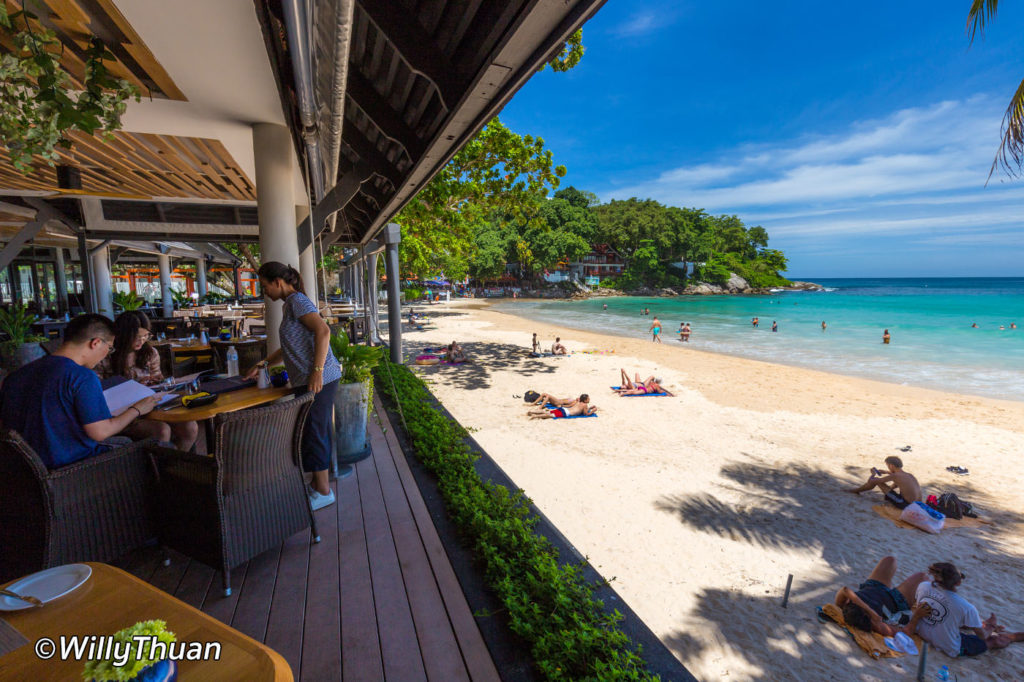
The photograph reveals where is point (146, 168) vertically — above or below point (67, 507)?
above

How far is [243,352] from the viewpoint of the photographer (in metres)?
6.41

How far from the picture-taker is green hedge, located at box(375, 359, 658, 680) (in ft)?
5.81

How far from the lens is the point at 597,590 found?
2.22m

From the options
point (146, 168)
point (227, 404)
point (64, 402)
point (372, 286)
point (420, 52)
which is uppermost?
point (146, 168)

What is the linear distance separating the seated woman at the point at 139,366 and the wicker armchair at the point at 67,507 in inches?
41.0

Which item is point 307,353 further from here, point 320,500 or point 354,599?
point 354,599

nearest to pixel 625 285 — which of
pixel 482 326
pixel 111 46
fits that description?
pixel 482 326

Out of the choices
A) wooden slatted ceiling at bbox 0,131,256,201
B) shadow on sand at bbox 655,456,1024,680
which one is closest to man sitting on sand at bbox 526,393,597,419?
shadow on sand at bbox 655,456,1024,680

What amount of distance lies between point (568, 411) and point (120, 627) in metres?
7.82

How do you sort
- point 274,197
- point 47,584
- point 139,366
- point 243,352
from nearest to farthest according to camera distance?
point 47,584
point 139,366
point 274,197
point 243,352

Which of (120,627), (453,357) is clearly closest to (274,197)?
(120,627)

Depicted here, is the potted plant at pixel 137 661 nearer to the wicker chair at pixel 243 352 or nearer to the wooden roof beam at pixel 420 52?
the wooden roof beam at pixel 420 52

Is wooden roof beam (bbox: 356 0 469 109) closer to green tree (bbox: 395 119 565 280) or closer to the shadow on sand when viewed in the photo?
the shadow on sand

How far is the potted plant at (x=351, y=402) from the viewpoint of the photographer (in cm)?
392
